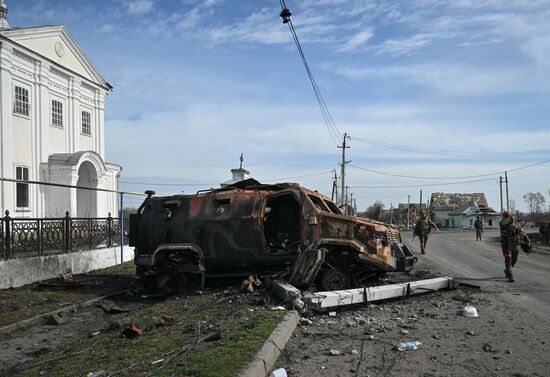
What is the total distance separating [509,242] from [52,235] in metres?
10.7

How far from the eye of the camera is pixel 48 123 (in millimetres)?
22516

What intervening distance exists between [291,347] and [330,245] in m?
3.47

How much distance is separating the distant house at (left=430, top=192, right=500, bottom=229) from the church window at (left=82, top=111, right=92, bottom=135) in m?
72.4

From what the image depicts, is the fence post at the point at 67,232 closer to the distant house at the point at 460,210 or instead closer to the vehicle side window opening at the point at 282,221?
the vehicle side window opening at the point at 282,221

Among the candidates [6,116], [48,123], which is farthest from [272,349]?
[48,123]

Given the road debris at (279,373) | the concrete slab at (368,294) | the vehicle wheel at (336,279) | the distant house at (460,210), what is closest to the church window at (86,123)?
the vehicle wheel at (336,279)

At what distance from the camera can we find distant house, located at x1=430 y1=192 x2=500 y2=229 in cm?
8881

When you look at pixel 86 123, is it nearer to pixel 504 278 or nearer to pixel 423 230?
pixel 423 230

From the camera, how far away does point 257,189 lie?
10266 millimetres

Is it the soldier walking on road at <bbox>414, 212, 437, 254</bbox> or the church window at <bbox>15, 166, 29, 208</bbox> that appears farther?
the church window at <bbox>15, 166, 29, 208</bbox>

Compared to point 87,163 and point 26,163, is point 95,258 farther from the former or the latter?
point 87,163

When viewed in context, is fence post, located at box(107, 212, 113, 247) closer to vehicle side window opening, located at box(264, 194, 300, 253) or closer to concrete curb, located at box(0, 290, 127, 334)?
concrete curb, located at box(0, 290, 127, 334)

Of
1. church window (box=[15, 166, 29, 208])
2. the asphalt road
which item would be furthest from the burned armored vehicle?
church window (box=[15, 166, 29, 208])

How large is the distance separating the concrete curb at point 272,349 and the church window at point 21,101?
1829cm
